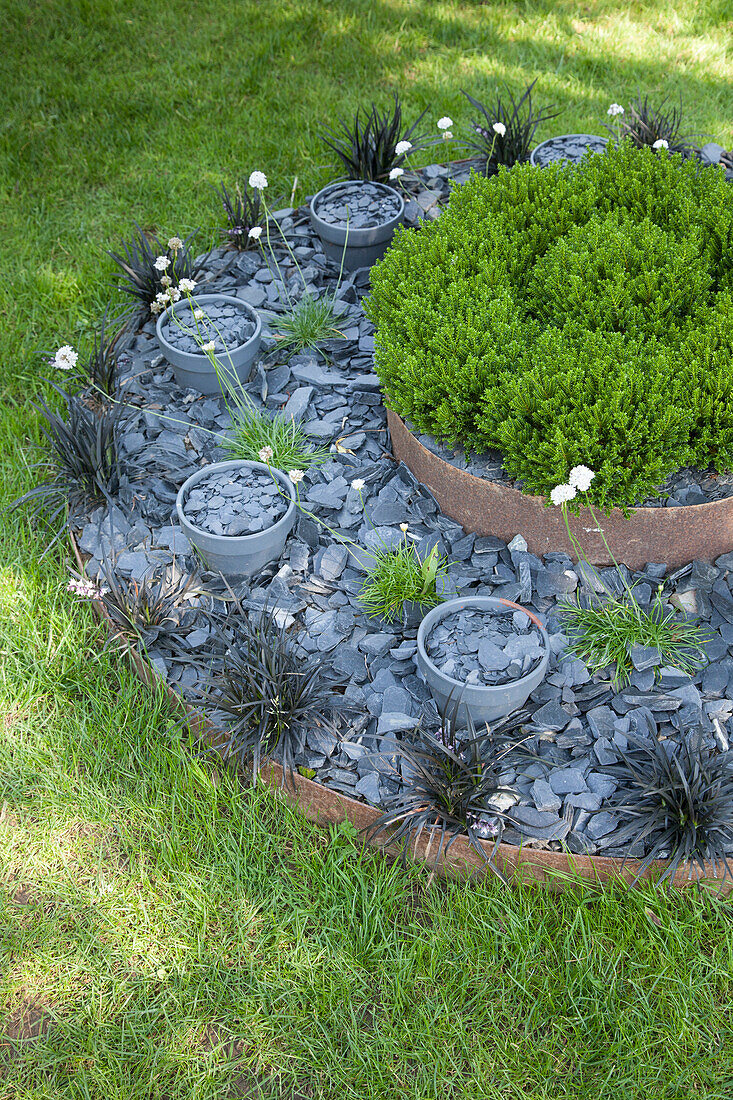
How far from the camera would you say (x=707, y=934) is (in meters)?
2.54

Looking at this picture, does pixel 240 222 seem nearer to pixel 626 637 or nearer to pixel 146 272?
pixel 146 272

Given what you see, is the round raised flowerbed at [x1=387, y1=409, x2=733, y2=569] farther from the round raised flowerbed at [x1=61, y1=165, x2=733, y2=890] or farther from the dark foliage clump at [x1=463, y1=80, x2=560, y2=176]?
the dark foliage clump at [x1=463, y1=80, x2=560, y2=176]

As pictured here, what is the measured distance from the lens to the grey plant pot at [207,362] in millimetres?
3930

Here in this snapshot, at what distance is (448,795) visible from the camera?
2.58 m

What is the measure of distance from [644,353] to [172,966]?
2.61 meters

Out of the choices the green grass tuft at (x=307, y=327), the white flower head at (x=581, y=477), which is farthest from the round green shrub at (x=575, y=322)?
the green grass tuft at (x=307, y=327)

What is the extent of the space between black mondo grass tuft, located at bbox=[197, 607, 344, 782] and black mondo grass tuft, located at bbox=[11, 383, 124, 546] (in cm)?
112

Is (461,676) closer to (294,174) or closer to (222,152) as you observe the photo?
(294,174)

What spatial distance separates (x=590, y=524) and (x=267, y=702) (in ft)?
4.34

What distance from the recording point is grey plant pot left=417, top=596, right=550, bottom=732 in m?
2.69

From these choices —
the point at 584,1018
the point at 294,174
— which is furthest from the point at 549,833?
the point at 294,174

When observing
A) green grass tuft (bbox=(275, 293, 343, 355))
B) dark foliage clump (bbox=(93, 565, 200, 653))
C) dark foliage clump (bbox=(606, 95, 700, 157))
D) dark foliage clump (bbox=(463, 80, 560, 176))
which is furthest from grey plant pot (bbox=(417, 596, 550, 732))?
dark foliage clump (bbox=(606, 95, 700, 157))

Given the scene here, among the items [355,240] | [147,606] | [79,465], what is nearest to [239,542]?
[147,606]

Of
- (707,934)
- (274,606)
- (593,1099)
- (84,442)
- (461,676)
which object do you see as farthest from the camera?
(84,442)
